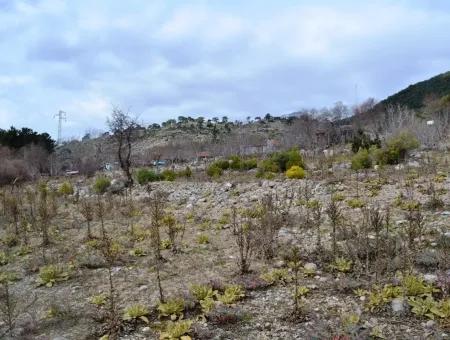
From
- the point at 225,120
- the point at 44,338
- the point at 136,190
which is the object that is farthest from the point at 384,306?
the point at 225,120

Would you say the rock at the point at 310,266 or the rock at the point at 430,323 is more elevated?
the rock at the point at 310,266

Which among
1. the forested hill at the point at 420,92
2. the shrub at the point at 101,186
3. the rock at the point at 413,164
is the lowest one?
the rock at the point at 413,164

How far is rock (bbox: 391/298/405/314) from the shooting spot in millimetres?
4207

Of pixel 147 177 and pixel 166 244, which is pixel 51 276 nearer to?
pixel 166 244

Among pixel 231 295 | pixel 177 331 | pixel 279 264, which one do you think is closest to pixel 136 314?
pixel 177 331

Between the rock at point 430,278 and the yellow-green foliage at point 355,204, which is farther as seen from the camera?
the yellow-green foliage at point 355,204

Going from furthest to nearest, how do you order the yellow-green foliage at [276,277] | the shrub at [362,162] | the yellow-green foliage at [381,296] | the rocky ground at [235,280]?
the shrub at [362,162]
the yellow-green foliage at [276,277]
the yellow-green foliage at [381,296]
the rocky ground at [235,280]

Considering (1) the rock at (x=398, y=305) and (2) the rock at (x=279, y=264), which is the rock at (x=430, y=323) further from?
(2) the rock at (x=279, y=264)

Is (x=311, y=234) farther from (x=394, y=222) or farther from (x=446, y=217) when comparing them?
(x=446, y=217)

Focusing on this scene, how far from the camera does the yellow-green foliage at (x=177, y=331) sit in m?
3.94

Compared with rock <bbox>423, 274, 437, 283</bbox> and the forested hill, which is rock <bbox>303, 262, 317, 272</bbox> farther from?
the forested hill

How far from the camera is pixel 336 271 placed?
5.37 metres

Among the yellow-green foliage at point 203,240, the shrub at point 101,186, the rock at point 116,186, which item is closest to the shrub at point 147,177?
the rock at point 116,186

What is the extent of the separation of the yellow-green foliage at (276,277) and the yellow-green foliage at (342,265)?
63 cm
